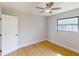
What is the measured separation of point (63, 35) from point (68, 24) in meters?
0.76

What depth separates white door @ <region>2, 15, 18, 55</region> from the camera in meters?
3.86

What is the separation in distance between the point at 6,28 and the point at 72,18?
3549 millimetres

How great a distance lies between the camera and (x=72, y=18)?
4.84 meters

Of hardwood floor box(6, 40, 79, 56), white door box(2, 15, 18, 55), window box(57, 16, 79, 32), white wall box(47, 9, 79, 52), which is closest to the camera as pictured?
white door box(2, 15, 18, 55)

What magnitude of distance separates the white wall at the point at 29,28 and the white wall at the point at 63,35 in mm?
787

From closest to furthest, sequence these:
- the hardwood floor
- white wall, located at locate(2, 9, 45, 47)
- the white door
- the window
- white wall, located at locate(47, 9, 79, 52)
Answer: the white door < the hardwood floor < white wall, located at locate(47, 9, 79, 52) < the window < white wall, located at locate(2, 9, 45, 47)

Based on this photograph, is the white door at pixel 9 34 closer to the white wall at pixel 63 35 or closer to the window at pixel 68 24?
the white wall at pixel 63 35

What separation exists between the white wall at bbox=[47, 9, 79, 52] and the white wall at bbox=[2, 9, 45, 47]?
2.58 feet

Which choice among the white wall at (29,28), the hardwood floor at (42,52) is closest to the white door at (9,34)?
the hardwood floor at (42,52)

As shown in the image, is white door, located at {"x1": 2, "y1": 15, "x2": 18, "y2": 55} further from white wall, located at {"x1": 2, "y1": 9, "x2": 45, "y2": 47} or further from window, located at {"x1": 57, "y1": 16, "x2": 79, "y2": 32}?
window, located at {"x1": 57, "y1": 16, "x2": 79, "y2": 32}

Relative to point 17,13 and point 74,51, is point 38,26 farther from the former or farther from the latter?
point 74,51

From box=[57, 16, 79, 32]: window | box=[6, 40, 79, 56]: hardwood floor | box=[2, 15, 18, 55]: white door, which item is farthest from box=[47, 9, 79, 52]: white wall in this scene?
box=[2, 15, 18, 55]: white door

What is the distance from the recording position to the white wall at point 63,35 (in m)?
4.47

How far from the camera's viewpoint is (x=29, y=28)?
19.9 ft
